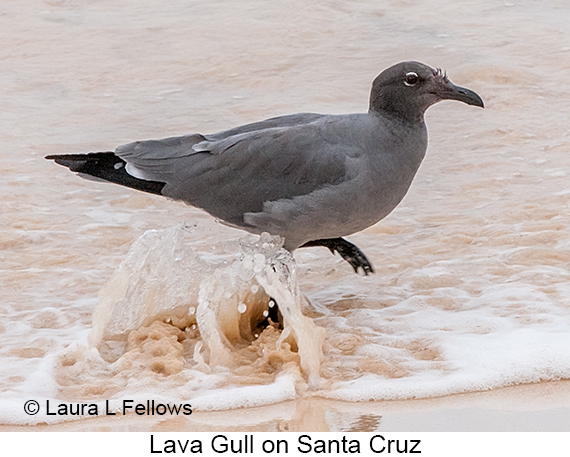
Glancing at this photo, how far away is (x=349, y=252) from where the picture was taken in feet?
17.4

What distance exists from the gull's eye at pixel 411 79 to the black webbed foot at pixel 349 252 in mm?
923

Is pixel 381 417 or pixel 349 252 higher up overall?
pixel 349 252

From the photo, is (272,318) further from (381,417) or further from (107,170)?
(107,170)

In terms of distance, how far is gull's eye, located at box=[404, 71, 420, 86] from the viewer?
4.84 metres

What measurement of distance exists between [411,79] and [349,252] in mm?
972

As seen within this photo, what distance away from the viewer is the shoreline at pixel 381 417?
3.75m

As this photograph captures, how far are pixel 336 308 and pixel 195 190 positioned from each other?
2.93 ft

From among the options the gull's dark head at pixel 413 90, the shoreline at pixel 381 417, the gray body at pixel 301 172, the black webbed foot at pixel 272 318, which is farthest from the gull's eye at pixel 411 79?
the shoreline at pixel 381 417

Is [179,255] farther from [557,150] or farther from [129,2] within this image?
[129,2]

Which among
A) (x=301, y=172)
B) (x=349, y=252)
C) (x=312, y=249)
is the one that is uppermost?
(x=301, y=172)

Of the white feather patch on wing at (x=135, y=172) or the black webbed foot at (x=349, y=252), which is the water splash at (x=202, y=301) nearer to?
the white feather patch on wing at (x=135, y=172)

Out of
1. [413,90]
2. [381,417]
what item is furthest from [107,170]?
[381,417]

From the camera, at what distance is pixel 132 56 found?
991cm

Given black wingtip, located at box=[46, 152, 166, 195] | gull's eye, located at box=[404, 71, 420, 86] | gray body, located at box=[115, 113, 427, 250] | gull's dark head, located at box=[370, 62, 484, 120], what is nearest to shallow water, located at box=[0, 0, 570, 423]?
gray body, located at box=[115, 113, 427, 250]
